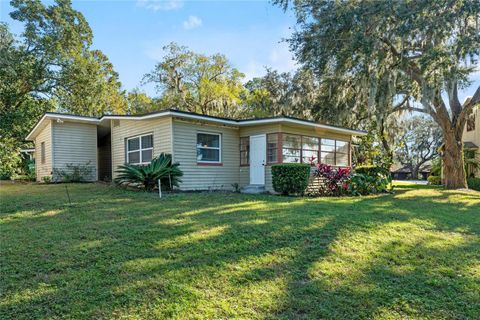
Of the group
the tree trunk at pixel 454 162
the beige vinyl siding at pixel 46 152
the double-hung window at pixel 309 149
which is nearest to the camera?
the double-hung window at pixel 309 149

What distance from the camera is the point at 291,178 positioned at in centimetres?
1051

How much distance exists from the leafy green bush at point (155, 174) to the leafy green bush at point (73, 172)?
15.6ft

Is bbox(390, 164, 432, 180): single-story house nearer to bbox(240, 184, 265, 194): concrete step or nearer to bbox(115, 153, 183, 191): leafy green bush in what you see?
bbox(240, 184, 265, 194): concrete step

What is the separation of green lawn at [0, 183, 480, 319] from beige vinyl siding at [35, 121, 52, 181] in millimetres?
8790

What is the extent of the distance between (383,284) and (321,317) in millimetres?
1078

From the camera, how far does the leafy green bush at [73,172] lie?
1385cm

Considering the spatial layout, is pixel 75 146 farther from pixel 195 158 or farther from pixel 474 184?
pixel 474 184

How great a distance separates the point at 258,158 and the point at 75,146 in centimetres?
809

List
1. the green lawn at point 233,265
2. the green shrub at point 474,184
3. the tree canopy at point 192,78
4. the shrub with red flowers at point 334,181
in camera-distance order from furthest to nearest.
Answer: the tree canopy at point 192,78 → the green shrub at point 474,184 → the shrub with red flowers at point 334,181 → the green lawn at point 233,265

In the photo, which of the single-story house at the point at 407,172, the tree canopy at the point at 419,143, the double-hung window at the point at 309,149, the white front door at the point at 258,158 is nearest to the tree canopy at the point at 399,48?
the double-hung window at the point at 309,149

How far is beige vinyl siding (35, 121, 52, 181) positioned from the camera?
47.3 feet

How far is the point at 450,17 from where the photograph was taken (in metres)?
11.0

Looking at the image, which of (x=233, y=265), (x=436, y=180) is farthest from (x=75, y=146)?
(x=436, y=180)

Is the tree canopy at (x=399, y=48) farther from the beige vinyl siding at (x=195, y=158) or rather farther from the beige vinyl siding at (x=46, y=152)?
the beige vinyl siding at (x=46, y=152)
